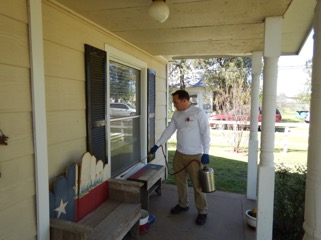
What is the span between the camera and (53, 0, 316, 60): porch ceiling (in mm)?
2033

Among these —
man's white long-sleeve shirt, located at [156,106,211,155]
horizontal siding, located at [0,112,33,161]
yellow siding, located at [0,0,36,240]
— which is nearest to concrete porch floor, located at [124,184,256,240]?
man's white long-sleeve shirt, located at [156,106,211,155]

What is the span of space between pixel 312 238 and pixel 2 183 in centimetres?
159

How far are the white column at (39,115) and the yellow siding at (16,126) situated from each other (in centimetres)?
3

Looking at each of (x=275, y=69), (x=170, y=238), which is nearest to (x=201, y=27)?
(x=275, y=69)

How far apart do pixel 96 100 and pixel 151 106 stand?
166 cm

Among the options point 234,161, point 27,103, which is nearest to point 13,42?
point 27,103

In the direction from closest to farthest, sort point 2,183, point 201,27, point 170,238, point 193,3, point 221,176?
1. point 2,183
2. point 193,3
3. point 201,27
4. point 170,238
5. point 221,176

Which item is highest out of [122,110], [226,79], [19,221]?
[226,79]

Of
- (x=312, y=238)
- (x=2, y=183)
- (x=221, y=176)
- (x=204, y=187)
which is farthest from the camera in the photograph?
(x=221, y=176)

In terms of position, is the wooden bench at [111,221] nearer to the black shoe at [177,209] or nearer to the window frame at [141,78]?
the window frame at [141,78]

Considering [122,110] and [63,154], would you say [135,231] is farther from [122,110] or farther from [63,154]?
[122,110]

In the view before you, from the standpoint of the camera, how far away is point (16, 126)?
5.00ft

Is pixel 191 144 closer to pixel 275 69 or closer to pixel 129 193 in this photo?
pixel 129 193

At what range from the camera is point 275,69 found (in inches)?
91.6
